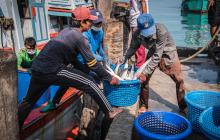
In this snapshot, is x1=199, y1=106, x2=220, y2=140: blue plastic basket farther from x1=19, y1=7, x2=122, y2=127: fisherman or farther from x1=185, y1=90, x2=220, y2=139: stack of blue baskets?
x1=19, y1=7, x2=122, y2=127: fisherman

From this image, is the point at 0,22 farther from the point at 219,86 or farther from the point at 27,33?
the point at 219,86

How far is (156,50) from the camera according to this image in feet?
16.6

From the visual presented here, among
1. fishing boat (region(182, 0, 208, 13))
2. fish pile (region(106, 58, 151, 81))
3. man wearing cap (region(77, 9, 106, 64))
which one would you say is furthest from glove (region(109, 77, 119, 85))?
fishing boat (region(182, 0, 208, 13))

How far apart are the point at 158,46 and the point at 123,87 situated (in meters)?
0.95

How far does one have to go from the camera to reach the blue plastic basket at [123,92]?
4824 mm

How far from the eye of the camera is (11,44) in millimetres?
7691

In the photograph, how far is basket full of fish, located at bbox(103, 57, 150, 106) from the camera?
4.83 metres

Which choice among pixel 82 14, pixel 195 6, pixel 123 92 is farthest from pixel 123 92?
pixel 195 6

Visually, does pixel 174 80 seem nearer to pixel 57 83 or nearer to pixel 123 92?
A: pixel 123 92

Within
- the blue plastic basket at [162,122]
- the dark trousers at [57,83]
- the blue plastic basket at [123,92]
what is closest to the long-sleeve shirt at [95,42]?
the blue plastic basket at [123,92]

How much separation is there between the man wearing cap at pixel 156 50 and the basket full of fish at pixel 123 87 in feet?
0.62

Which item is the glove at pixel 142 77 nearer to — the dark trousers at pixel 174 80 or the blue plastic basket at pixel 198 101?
the dark trousers at pixel 174 80

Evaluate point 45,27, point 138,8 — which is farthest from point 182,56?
point 45,27

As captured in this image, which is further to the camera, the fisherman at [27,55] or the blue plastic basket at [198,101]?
the fisherman at [27,55]
